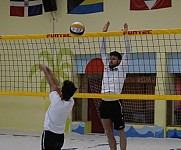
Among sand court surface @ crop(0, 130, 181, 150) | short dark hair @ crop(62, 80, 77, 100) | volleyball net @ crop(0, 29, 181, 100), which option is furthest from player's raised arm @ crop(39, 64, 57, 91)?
volleyball net @ crop(0, 29, 181, 100)

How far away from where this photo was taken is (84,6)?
1122 cm

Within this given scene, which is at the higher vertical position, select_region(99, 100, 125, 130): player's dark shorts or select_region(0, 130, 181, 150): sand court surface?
select_region(99, 100, 125, 130): player's dark shorts

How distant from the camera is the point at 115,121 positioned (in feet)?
18.8

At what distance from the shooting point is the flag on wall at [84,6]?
1104cm

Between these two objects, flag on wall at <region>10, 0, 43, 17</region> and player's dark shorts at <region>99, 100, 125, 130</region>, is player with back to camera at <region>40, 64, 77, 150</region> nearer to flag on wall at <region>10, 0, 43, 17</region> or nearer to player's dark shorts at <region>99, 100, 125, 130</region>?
player's dark shorts at <region>99, 100, 125, 130</region>

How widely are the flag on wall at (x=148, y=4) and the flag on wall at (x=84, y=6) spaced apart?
872 millimetres

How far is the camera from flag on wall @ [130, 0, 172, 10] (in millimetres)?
10320

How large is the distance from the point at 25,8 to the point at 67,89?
25.8ft

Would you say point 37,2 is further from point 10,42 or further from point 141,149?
point 141,149

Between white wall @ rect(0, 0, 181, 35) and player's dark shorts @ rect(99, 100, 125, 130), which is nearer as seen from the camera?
player's dark shorts @ rect(99, 100, 125, 130)

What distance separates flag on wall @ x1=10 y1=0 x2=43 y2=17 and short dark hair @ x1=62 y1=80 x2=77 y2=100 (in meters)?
7.51

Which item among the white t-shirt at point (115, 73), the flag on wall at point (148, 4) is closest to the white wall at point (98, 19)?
the flag on wall at point (148, 4)

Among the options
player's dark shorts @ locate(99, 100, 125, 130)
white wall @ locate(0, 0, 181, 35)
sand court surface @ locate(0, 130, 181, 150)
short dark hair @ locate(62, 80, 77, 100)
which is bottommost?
sand court surface @ locate(0, 130, 181, 150)

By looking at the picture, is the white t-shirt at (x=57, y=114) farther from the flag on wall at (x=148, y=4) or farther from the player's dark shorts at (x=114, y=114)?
the flag on wall at (x=148, y=4)
